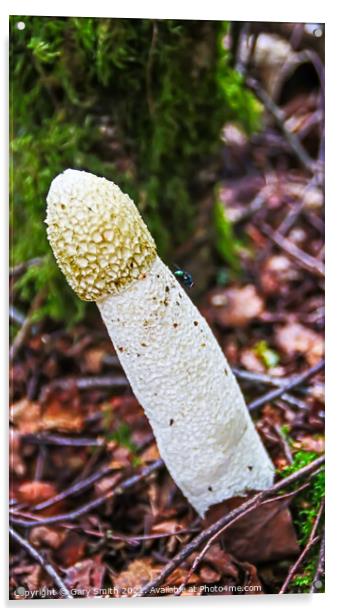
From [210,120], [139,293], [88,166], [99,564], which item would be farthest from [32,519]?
[210,120]

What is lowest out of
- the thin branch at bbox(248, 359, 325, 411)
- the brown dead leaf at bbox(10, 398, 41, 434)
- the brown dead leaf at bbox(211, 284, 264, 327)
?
the brown dead leaf at bbox(10, 398, 41, 434)

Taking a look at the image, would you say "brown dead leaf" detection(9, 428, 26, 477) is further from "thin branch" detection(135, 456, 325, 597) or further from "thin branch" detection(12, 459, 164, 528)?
"thin branch" detection(135, 456, 325, 597)

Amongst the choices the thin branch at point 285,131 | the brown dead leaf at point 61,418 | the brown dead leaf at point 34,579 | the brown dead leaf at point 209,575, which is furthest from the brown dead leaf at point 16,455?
the thin branch at point 285,131

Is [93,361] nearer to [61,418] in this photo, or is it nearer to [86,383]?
[86,383]

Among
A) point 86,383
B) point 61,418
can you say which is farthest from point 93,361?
point 61,418

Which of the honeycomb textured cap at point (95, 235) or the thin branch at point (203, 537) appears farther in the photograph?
the thin branch at point (203, 537)

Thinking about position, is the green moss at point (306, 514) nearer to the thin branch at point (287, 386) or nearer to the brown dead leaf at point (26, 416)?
the thin branch at point (287, 386)

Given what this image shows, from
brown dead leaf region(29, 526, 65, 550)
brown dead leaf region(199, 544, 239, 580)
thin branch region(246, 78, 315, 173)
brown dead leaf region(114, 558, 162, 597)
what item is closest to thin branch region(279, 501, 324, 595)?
brown dead leaf region(199, 544, 239, 580)
